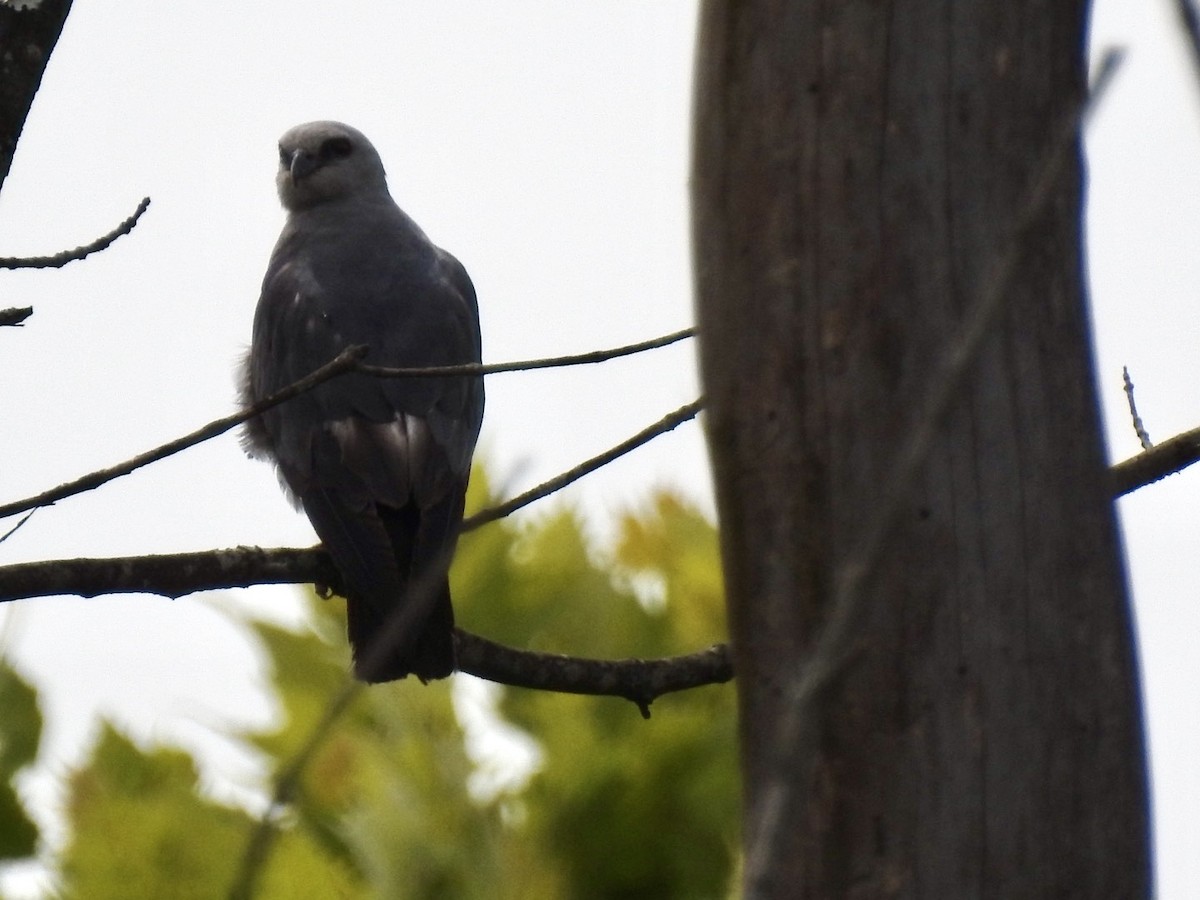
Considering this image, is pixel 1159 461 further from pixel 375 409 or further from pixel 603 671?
pixel 375 409

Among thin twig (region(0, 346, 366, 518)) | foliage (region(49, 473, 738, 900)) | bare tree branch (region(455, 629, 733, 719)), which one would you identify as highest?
thin twig (region(0, 346, 366, 518))

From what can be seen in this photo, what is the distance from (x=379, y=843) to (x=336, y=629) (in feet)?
4.78

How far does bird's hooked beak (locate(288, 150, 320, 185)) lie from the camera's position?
20.5ft

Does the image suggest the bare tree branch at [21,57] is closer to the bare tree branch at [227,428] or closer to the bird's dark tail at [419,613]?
the bare tree branch at [227,428]

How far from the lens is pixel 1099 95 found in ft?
3.81

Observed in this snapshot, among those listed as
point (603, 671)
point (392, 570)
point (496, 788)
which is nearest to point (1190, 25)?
point (603, 671)

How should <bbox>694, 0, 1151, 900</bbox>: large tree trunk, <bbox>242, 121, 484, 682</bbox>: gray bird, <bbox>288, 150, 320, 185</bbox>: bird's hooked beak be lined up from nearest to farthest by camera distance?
<bbox>694, 0, 1151, 900</bbox>: large tree trunk → <bbox>242, 121, 484, 682</bbox>: gray bird → <bbox>288, 150, 320, 185</bbox>: bird's hooked beak

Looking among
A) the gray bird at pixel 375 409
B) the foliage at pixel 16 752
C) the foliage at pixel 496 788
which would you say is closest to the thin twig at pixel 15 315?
the gray bird at pixel 375 409

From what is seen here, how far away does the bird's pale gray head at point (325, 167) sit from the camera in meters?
6.27

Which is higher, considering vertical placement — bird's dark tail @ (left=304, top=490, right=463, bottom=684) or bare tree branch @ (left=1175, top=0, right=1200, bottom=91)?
bare tree branch @ (left=1175, top=0, right=1200, bottom=91)

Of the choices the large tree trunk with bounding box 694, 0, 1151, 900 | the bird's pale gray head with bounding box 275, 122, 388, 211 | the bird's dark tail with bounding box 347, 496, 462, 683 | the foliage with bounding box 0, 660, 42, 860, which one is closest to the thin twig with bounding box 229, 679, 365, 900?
the large tree trunk with bounding box 694, 0, 1151, 900

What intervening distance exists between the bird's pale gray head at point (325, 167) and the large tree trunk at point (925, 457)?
446 centimetres

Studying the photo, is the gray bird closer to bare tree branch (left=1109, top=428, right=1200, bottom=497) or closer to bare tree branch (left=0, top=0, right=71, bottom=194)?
bare tree branch (left=0, top=0, right=71, bottom=194)

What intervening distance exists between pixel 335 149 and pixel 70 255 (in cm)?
365
